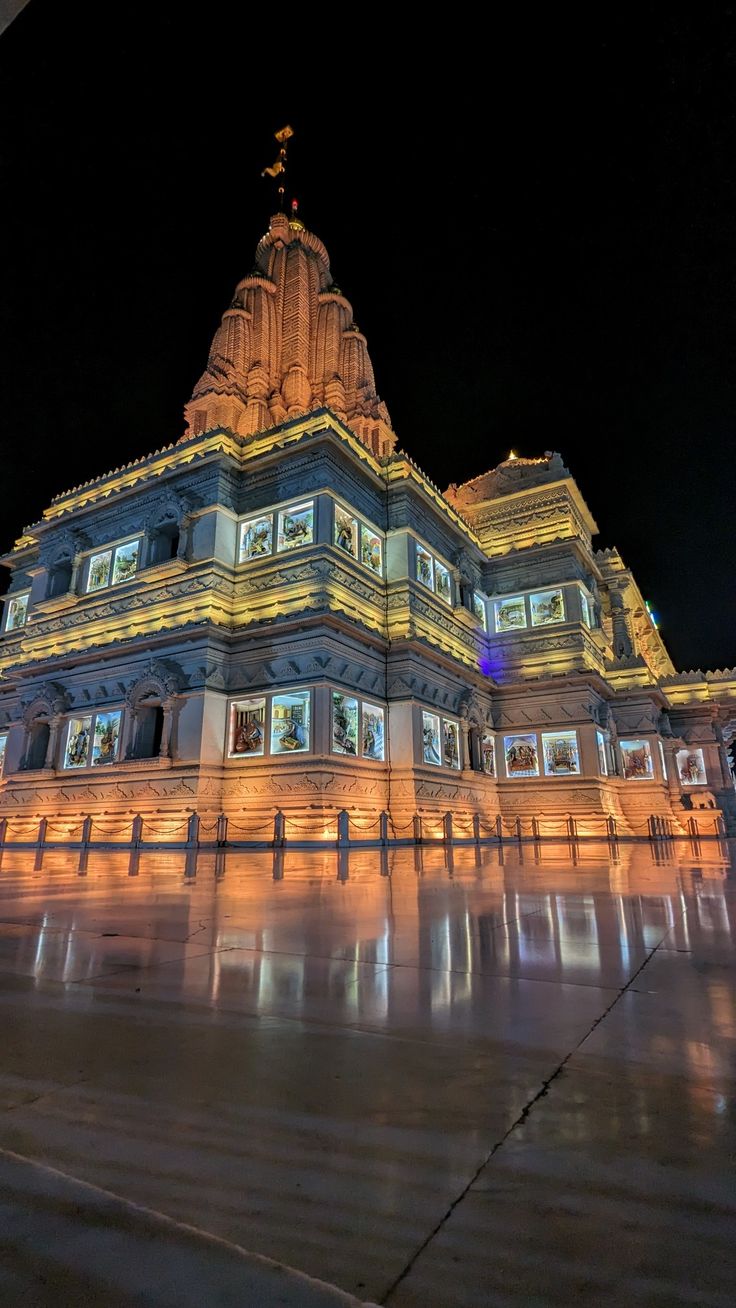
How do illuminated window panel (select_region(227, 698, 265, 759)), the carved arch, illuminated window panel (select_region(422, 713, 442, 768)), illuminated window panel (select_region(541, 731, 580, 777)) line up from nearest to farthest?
illuminated window panel (select_region(227, 698, 265, 759)) → illuminated window panel (select_region(422, 713, 442, 768)) → the carved arch → illuminated window panel (select_region(541, 731, 580, 777))

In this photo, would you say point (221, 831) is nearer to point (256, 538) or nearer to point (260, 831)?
point (260, 831)

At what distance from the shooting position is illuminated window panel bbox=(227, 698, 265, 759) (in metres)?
21.2

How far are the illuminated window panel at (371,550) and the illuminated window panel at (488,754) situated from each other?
9.07m

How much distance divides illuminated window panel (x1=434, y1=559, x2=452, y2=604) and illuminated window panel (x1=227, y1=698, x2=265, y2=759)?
33.8 ft

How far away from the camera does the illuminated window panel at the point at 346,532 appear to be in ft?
76.8

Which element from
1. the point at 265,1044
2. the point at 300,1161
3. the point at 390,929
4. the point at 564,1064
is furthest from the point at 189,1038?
the point at 390,929

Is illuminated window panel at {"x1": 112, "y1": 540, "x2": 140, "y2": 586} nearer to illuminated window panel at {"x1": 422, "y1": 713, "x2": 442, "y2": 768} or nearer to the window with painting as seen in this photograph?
the window with painting

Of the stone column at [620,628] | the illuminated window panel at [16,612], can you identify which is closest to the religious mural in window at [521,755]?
the stone column at [620,628]

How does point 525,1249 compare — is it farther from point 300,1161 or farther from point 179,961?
point 179,961

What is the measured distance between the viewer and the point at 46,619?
28.4 m

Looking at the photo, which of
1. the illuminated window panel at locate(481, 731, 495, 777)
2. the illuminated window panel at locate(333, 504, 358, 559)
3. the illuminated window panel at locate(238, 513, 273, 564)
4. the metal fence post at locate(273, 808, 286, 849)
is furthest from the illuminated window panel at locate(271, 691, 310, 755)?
the illuminated window panel at locate(481, 731, 495, 777)

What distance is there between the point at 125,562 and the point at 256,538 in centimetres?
629

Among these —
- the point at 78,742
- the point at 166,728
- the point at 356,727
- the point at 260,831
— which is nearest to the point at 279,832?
the point at 260,831

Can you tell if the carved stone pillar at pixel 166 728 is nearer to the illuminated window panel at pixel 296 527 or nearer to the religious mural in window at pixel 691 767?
the illuminated window panel at pixel 296 527
